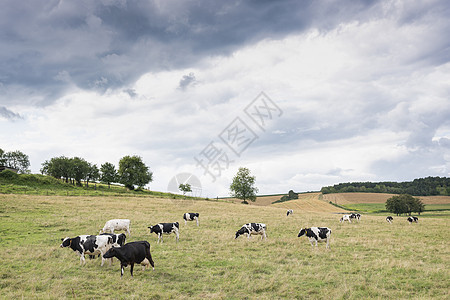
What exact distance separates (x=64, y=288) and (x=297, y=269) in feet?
30.0

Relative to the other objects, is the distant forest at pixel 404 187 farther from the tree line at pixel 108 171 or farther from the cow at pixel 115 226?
the cow at pixel 115 226

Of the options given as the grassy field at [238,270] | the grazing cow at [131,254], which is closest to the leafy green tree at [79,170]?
the grassy field at [238,270]

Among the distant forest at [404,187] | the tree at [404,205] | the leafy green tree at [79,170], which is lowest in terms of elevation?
the tree at [404,205]

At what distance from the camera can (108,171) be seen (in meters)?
89.0

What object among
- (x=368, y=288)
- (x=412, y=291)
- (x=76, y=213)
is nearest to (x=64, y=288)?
(x=368, y=288)

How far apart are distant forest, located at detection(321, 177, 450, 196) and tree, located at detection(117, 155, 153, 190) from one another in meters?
78.4

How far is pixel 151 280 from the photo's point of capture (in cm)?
1078

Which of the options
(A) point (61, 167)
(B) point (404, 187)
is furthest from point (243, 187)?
(B) point (404, 187)

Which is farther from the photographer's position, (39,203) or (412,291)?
(39,203)

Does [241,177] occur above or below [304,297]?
above

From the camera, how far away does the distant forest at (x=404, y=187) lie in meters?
121

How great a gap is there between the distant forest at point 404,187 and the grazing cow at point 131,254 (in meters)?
122

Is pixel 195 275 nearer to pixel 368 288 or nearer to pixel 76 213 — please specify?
pixel 368 288

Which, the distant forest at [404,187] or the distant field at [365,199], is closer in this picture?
the distant field at [365,199]
